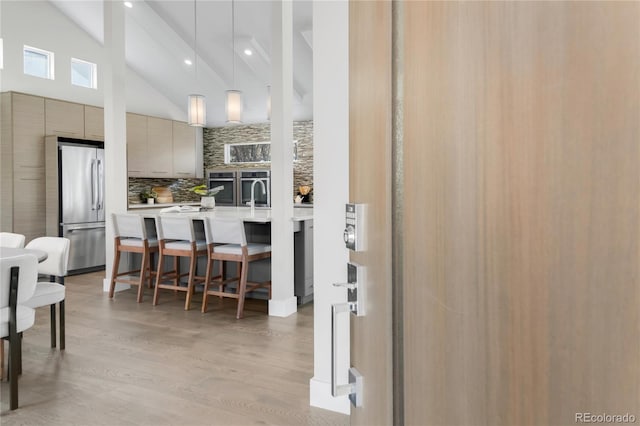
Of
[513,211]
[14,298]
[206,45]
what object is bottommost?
[14,298]

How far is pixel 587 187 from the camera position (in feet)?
1.26

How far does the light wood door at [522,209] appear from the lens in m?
0.37

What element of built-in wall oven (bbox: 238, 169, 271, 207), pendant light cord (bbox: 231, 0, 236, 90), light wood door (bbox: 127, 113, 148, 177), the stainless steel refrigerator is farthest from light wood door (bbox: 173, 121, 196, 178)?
the stainless steel refrigerator

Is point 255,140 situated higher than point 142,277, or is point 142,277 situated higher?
point 255,140

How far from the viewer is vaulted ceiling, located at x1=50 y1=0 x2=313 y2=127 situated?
650 cm

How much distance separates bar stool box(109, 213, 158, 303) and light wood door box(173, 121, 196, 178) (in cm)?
382

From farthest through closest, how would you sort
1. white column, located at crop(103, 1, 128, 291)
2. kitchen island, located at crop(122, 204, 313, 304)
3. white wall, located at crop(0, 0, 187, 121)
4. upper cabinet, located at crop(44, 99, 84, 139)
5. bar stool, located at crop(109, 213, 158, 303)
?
upper cabinet, located at crop(44, 99, 84, 139)
white wall, located at crop(0, 0, 187, 121)
white column, located at crop(103, 1, 128, 291)
bar stool, located at crop(109, 213, 158, 303)
kitchen island, located at crop(122, 204, 313, 304)

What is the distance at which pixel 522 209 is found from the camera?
0.44 metres

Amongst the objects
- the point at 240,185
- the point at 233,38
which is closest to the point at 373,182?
the point at 233,38

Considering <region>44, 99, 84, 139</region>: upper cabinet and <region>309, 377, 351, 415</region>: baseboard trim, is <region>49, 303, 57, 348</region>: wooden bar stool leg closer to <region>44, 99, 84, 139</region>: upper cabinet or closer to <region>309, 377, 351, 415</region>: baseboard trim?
<region>309, 377, 351, 415</region>: baseboard trim

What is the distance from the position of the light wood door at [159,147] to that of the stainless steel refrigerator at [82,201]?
4.60 ft

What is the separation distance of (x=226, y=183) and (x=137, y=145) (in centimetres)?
183

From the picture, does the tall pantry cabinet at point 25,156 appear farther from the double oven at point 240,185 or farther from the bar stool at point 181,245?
the double oven at point 240,185

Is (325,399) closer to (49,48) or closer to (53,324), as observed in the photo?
(53,324)
